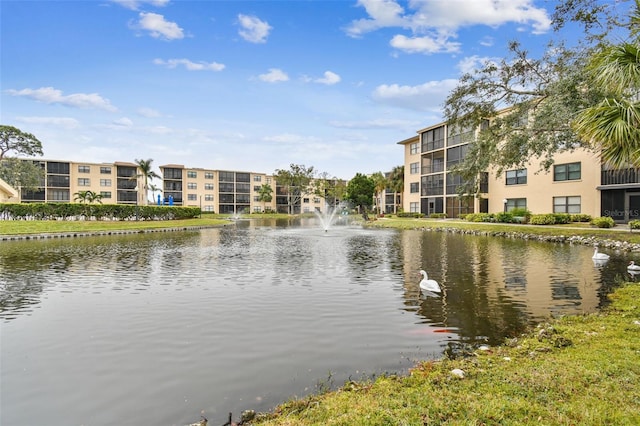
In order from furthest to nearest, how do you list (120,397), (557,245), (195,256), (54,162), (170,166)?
(170,166) < (54,162) < (557,245) < (195,256) < (120,397)

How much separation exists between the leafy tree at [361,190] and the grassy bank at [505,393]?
73.2 m

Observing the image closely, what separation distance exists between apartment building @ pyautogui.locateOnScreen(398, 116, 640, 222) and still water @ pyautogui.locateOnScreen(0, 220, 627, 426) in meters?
18.2

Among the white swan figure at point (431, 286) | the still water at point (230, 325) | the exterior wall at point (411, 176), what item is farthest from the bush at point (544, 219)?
the white swan figure at point (431, 286)

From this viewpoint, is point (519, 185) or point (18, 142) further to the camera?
point (18, 142)

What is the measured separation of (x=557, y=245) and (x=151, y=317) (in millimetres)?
26873

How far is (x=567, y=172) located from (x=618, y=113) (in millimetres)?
36602

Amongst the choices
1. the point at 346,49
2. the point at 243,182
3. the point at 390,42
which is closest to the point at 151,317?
the point at 346,49

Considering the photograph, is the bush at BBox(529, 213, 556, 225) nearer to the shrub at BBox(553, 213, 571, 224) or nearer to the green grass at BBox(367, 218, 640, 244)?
the shrub at BBox(553, 213, 571, 224)

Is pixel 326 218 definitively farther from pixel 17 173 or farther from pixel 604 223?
pixel 17 173

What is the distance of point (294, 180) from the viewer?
109 metres

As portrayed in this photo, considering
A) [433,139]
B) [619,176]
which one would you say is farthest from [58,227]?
[619,176]

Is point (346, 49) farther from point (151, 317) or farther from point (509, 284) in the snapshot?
point (151, 317)

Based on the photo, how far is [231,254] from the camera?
21516 mm

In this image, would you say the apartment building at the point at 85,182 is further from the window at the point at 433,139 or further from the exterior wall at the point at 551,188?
the exterior wall at the point at 551,188
